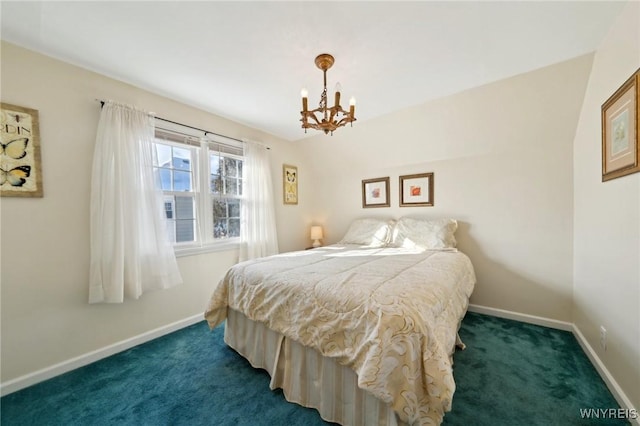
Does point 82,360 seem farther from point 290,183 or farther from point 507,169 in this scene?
point 507,169

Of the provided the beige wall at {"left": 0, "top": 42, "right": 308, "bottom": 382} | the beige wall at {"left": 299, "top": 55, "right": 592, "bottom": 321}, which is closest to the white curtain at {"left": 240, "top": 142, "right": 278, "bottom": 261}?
the beige wall at {"left": 0, "top": 42, "right": 308, "bottom": 382}

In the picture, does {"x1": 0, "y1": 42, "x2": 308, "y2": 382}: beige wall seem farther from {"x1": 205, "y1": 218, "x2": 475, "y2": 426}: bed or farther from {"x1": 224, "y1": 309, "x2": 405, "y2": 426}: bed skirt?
{"x1": 224, "y1": 309, "x2": 405, "y2": 426}: bed skirt

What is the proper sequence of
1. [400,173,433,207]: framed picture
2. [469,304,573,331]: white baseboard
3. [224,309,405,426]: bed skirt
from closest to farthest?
[224,309,405,426]: bed skirt
[469,304,573,331]: white baseboard
[400,173,433,207]: framed picture

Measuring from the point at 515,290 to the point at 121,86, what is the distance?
14.6ft

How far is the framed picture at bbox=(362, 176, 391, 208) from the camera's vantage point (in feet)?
11.2

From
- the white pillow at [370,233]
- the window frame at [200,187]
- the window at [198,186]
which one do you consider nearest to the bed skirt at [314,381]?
the window frame at [200,187]

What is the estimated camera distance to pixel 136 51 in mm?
1749

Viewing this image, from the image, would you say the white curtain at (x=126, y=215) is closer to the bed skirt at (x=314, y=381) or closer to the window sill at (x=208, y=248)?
the window sill at (x=208, y=248)

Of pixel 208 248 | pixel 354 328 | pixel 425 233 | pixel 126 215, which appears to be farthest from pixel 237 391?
pixel 425 233

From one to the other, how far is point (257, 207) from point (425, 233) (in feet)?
7.09

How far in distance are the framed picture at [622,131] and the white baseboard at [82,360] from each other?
3.73 meters

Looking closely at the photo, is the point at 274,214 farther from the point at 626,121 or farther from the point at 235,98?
the point at 626,121

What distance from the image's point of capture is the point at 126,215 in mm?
2055

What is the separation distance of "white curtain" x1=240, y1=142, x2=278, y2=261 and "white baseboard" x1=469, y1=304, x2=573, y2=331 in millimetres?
2652
